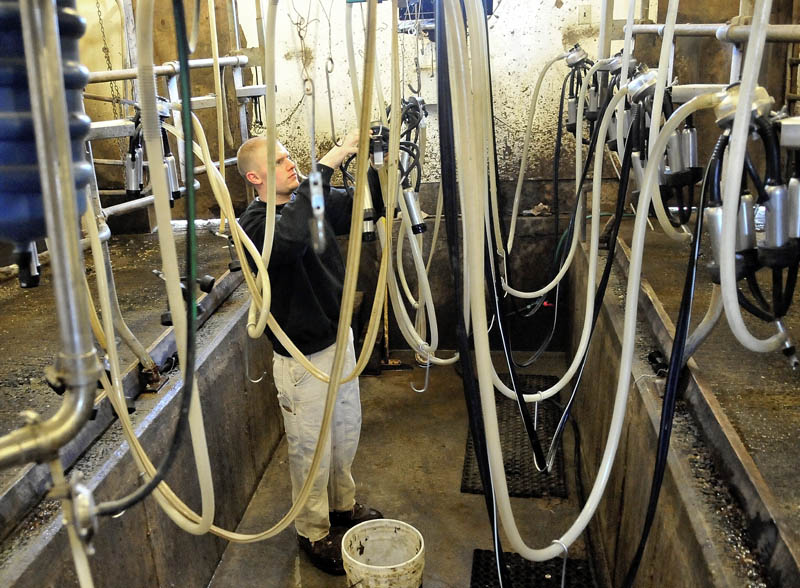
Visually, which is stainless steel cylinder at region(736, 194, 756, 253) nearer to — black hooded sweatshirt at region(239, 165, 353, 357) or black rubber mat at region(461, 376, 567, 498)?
black hooded sweatshirt at region(239, 165, 353, 357)

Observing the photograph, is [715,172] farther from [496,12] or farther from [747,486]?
[496,12]

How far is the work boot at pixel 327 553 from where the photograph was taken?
211cm

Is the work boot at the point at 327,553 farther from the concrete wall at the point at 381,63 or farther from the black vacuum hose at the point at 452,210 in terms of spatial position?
the concrete wall at the point at 381,63

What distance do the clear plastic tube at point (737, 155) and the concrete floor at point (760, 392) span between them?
0.83 ft

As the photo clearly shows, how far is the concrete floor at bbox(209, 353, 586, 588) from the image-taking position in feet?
6.99

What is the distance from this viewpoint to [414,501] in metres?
2.48

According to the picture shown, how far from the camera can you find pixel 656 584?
143cm

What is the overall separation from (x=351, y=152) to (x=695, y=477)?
1.05m

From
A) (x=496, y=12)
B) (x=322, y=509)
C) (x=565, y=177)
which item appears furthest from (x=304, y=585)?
(x=496, y=12)

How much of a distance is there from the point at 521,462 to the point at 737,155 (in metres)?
1.93

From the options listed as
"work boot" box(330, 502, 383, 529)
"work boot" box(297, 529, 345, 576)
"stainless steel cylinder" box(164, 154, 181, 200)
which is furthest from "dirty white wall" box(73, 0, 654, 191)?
"work boot" box(297, 529, 345, 576)

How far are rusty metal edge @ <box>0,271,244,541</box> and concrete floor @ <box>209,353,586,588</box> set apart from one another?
690 mm

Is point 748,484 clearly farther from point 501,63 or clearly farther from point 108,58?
point 108,58

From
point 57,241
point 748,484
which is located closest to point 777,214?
point 748,484
